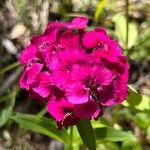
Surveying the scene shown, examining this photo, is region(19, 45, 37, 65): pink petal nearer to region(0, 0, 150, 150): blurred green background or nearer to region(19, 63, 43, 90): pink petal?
region(19, 63, 43, 90): pink petal

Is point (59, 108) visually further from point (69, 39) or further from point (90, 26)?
point (90, 26)

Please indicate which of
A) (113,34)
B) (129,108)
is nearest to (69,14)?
(113,34)

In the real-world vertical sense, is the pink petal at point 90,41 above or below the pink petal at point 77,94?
above

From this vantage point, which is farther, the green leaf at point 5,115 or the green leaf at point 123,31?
the green leaf at point 123,31

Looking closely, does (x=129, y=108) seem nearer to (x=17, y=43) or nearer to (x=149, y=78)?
(x=149, y=78)

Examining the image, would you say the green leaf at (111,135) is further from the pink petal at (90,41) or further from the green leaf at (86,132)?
the pink petal at (90,41)

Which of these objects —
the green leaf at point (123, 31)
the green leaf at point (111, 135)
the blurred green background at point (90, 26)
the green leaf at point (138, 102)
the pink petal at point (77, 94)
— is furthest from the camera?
the green leaf at point (123, 31)

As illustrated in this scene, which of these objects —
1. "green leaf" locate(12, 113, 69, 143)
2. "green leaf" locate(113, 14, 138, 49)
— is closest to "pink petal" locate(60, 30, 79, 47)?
"green leaf" locate(12, 113, 69, 143)

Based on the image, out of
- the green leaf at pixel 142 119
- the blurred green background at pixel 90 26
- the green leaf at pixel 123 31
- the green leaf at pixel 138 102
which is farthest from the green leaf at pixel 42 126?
the green leaf at pixel 123 31
